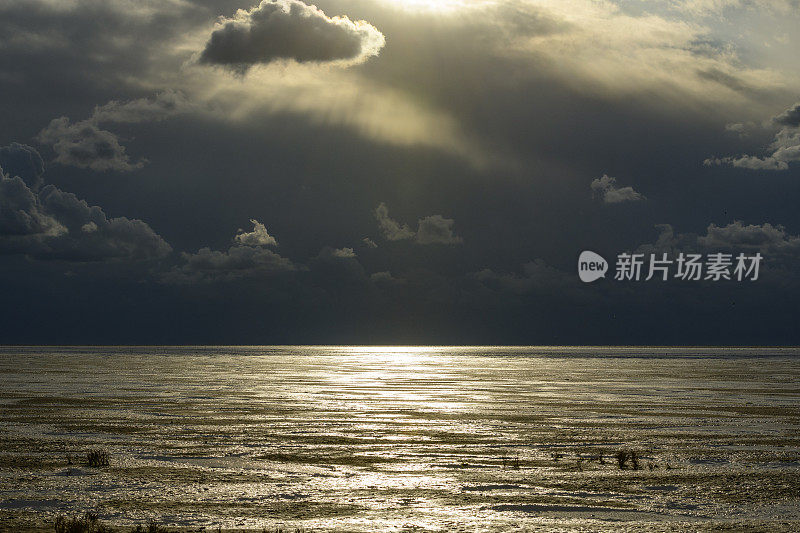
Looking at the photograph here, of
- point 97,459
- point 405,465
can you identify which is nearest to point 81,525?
point 97,459

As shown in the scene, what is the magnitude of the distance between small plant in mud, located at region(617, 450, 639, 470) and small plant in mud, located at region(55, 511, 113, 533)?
42.0ft

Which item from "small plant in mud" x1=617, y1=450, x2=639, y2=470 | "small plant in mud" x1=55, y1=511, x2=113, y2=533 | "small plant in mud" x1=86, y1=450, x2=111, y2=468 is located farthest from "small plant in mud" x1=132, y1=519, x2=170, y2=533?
"small plant in mud" x1=617, y1=450, x2=639, y2=470

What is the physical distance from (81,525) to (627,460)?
14.2 m

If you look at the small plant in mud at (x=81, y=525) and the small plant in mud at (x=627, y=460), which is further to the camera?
the small plant in mud at (x=627, y=460)

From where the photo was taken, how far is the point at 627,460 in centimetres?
2231

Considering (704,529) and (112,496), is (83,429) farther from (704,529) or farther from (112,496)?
(704,529)

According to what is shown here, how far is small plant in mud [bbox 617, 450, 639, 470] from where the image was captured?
21391mm

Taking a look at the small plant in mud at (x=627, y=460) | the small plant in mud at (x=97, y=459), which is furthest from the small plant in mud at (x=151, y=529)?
the small plant in mud at (x=627, y=460)

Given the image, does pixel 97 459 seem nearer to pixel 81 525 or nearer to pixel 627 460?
pixel 81 525

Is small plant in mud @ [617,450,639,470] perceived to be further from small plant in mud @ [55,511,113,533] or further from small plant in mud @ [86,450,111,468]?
small plant in mud @ [86,450,111,468]

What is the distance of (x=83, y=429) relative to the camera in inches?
1158

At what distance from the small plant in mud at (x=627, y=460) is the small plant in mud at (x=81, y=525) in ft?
42.0

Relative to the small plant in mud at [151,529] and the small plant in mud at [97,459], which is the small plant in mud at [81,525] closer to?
the small plant in mud at [151,529]

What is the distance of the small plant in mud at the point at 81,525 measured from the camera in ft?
45.6
